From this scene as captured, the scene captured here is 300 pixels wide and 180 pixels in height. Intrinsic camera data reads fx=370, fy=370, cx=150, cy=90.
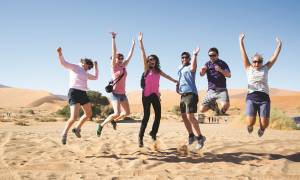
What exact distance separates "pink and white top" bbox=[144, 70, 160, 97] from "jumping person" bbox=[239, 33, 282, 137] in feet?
6.37

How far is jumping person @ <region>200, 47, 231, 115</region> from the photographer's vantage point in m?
7.94

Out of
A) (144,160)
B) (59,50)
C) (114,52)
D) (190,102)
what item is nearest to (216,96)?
(190,102)

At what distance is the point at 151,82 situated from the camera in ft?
27.0

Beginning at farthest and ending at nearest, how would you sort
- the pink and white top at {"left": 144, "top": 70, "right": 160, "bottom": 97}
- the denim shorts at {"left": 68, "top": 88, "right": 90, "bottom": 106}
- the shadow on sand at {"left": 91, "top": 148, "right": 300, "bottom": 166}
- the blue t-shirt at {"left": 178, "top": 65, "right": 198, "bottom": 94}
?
the pink and white top at {"left": 144, "top": 70, "right": 160, "bottom": 97}, the blue t-shirt at {"left": 178, "top": 65, "right": 198, "bottom": 94}, the denim shorts at {"left": 68, "top": 88, "right": 90, "bottom": 106}, the shadow on sand at {"left": 91, "top": 148, "right": 300, "bottom": 166}

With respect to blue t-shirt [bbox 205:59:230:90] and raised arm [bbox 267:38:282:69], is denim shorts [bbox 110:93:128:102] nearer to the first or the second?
blue t-shirt [bbox 205:59:230:90]

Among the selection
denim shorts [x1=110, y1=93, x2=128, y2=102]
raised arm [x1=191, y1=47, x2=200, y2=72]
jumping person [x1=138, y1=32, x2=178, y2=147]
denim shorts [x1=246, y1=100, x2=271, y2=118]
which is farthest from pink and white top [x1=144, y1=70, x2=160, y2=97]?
denim shorts [x1=246, y1=100, x2=271, y2=118]

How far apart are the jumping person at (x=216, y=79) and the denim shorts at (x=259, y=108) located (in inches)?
17.9

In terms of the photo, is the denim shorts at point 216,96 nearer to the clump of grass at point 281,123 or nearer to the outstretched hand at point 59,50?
the outstretched hand at point 59,50

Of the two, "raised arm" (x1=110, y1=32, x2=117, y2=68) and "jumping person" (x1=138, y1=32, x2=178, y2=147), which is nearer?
"jumping person" (x1=138, y1=32, x2=178, y2=147)

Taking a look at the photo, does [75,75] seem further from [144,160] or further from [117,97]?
[144,160]

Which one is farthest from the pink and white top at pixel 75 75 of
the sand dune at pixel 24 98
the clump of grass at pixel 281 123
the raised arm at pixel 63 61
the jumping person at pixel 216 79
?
the sand dune at pixel 24 98

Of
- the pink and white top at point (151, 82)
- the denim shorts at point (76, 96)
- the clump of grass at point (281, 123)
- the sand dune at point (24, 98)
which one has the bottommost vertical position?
the clump of grass at point (281, 123)

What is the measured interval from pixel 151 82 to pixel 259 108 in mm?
2386

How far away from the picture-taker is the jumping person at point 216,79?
7.94 metres
